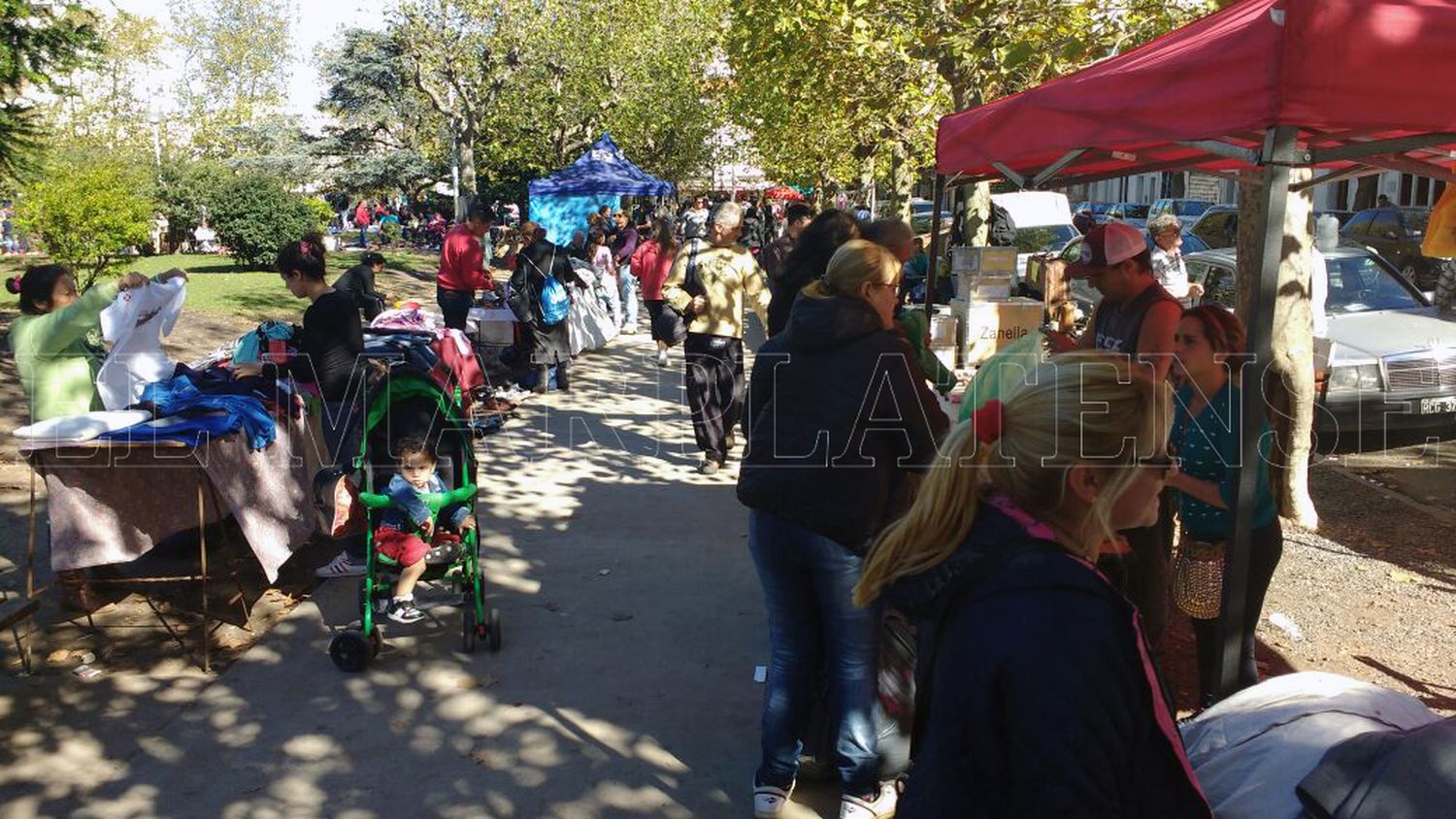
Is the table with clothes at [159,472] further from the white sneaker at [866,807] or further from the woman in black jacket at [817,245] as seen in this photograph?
the white sneaker at [866,807]

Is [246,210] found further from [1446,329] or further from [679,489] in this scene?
[1446,329]

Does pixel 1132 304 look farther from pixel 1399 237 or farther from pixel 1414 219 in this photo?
pixel 1414 219

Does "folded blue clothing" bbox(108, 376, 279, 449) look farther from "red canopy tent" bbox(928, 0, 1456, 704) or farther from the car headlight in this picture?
the car headlight

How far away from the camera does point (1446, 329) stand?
10.0 m

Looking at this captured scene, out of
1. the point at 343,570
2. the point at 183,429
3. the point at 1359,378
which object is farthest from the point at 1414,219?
the point at 183,429

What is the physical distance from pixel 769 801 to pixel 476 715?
1542 millimetres

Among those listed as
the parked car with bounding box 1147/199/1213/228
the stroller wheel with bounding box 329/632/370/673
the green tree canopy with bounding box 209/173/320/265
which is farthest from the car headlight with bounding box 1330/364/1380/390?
the green tree canopy with bounding box 209/173/320/265

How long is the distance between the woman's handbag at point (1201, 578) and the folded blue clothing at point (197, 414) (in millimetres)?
4322

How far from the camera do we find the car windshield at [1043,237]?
869 inches

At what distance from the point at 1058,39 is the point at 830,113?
369 inches

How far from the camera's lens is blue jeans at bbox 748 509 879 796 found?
367 cm

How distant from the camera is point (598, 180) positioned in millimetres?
22906

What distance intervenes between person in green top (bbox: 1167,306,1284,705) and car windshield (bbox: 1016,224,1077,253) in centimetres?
1802

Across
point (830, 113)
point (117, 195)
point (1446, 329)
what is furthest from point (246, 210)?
point (1446, 329)
